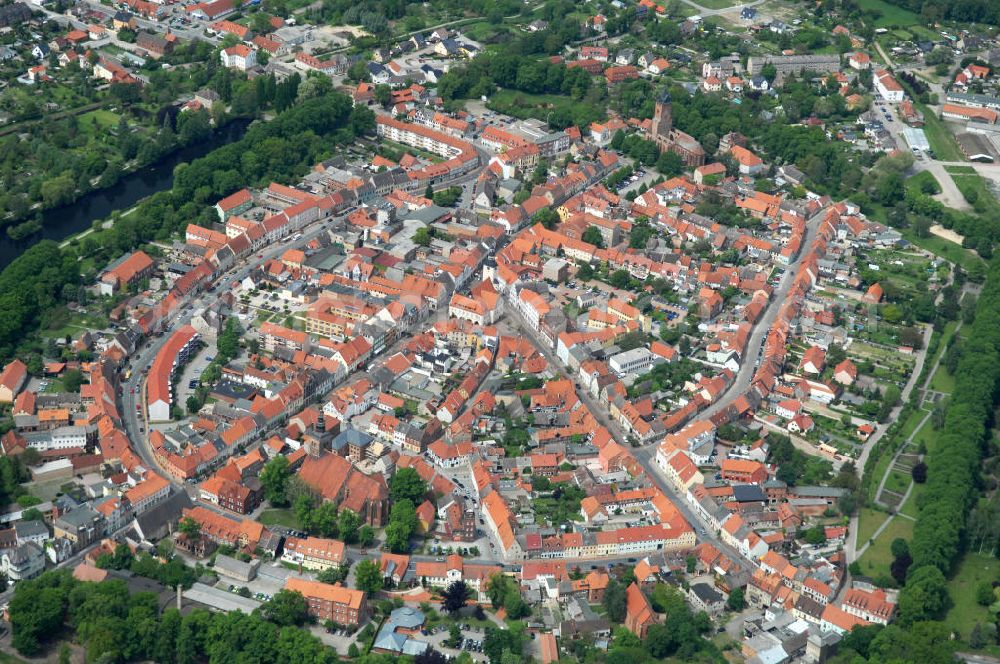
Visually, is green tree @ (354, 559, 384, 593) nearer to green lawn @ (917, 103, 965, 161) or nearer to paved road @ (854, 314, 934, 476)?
paved road @ (854, 314, 934, 476)

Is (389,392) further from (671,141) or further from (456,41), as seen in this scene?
(456,41)

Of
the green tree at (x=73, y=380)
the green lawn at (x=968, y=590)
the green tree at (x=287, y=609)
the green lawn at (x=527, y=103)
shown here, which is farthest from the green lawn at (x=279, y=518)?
the green lawn at (x=527, y=103)

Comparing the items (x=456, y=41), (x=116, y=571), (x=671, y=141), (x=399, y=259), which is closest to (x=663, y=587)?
(x=116, y=571)

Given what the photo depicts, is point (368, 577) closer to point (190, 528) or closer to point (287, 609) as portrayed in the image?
point (287, 609)

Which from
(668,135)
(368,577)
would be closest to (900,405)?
(368,577)

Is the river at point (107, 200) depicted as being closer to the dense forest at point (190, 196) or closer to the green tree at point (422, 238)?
the dense forest at point (190, 196)

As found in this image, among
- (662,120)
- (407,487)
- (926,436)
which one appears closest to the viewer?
(407,487)

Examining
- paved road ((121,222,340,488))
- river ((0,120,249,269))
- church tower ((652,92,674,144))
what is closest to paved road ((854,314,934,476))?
church tower ((652,92,674,144))
